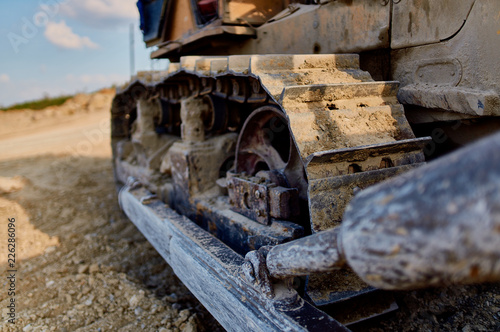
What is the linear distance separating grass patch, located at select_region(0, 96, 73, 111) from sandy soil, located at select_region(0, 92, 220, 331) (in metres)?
9.03

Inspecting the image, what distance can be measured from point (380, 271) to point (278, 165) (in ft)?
5.44

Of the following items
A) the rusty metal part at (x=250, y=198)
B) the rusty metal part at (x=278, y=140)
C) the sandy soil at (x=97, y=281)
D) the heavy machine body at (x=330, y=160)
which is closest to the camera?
the heavy machine body at (x=330, y=160)

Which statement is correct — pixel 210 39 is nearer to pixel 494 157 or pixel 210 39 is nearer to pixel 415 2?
pixel 415 2

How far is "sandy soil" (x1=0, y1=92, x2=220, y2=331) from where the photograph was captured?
8.04 feet

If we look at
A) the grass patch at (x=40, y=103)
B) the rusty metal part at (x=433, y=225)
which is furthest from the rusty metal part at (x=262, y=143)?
the grass patch at (x=40, y=103)

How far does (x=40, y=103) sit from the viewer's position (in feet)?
49.3

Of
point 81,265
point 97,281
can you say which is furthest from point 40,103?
point 97,281

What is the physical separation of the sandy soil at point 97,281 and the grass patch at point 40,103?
9637mm

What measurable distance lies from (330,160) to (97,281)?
203 centimetres

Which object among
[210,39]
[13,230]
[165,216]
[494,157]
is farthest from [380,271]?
[13,230]

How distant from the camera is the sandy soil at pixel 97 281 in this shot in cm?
211

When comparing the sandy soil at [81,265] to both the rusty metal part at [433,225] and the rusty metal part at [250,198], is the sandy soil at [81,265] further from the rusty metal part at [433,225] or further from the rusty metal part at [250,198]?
the rusty metal part at [433,225]

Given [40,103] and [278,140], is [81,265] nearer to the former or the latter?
[278,140]

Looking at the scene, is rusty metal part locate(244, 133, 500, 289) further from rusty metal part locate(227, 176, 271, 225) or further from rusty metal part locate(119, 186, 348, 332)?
rusty metal part locate(227, 176, 271, 225)
